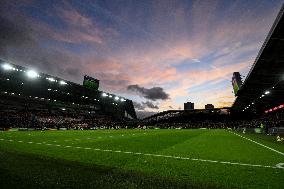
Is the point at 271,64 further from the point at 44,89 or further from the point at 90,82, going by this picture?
the point at 44,89

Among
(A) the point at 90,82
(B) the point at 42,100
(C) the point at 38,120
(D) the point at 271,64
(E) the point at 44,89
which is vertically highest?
(A) the point at 90,82

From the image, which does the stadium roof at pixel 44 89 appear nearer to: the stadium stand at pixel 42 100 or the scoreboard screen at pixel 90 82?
the stadium stand at pixel 42 100

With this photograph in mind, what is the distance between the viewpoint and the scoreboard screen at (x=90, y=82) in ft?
194

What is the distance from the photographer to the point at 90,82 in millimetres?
60438

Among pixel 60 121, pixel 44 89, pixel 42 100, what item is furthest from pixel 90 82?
pixel 42 100

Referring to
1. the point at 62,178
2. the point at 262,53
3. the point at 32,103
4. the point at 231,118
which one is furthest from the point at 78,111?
the point at 62,178

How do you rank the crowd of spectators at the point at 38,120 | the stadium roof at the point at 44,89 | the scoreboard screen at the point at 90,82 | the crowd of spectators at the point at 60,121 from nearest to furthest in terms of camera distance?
the crowd of spectators at the point at 60,121, the crowd of spectators at the point at 38,120, the stadium roof at the point at 44,89, the scoreboard screen at the point at 90,82

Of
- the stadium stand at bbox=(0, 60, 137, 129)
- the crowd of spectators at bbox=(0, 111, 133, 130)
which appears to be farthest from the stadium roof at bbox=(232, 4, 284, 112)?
the stadium stand at bbox=(0, 60, 137, 129)

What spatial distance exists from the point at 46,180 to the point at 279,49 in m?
16.8

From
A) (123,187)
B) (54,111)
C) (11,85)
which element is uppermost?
(11,85)

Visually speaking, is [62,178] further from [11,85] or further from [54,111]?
[54,111]

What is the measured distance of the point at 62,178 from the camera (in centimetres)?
455

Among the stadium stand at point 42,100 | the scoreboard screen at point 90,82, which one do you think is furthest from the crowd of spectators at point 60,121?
the scoreboard screen at point 90,82

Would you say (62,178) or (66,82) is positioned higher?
(66,82)
